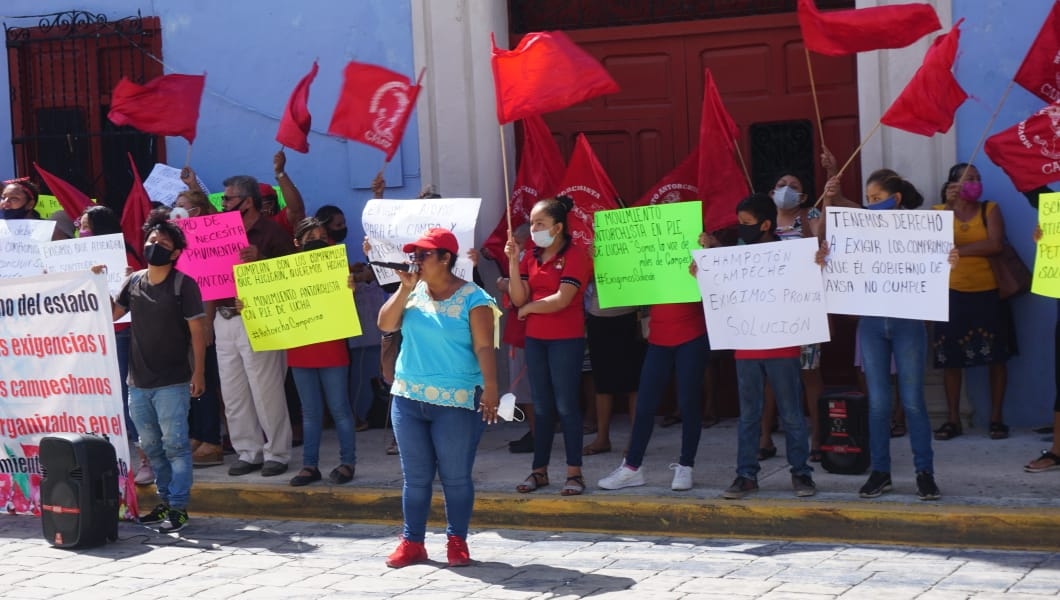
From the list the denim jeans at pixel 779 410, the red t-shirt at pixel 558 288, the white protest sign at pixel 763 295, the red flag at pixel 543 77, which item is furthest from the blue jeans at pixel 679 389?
the red flag at pixel 543 77

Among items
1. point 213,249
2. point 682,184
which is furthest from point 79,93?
point 682,184

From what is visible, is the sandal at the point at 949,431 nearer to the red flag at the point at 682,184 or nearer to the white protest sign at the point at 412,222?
the red flag at the point at 682,184

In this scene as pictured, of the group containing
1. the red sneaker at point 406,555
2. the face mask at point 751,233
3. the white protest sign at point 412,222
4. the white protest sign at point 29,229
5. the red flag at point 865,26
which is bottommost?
the red sneaker at point 406,555

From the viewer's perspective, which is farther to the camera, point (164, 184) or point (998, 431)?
point (164, 184)

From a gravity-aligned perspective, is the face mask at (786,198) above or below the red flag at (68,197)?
below

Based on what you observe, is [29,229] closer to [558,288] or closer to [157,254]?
[157,254]

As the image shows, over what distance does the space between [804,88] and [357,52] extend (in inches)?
132

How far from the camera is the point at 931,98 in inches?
330

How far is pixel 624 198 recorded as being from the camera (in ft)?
36.0

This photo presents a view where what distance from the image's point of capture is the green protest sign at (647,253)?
8.53 m

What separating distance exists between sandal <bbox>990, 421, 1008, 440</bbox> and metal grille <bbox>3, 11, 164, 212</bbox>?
6.73 m

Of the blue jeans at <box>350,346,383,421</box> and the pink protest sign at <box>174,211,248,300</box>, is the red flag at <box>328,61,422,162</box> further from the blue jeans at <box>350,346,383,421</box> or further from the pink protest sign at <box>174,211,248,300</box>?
the blue jeans at <box>350,346,383,421</box>

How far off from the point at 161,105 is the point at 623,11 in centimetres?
342

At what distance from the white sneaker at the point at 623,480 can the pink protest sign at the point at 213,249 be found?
2.80 metres
